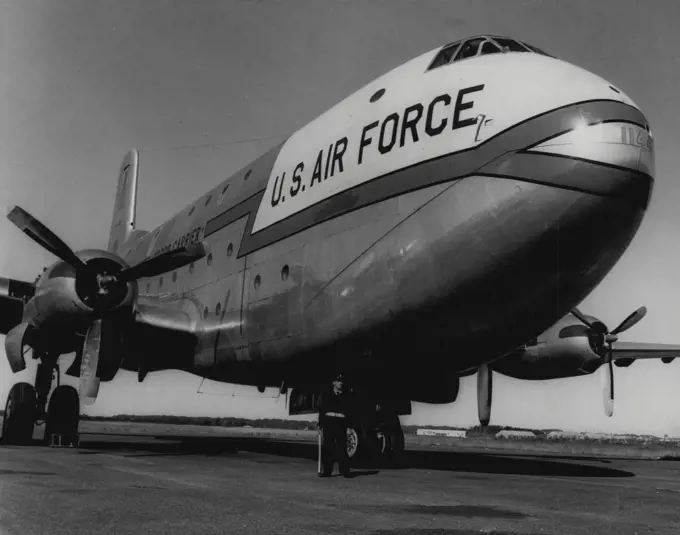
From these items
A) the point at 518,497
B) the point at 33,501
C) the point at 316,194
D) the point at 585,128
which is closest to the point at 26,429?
the point at 316,194

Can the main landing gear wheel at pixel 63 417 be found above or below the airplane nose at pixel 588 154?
below

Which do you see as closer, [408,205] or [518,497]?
[518,497]

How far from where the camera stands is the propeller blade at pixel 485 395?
1480cm

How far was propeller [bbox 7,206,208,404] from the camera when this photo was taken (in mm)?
13188

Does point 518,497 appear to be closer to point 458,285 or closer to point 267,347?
point 458,285

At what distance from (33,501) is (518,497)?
5181mm

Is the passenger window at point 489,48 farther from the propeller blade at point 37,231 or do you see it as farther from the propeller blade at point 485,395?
the propeller blade at point 37,231

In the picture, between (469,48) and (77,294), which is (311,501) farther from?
(77,294)

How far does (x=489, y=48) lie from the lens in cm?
989

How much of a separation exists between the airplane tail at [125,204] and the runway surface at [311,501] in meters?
15.1

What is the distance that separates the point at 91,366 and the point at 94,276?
1.71m

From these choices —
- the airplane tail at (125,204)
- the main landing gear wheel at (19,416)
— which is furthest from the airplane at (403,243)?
the airplane tail at (125,204)

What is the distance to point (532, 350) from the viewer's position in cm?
1608

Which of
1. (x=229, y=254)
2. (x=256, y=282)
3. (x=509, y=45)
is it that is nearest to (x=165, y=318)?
(x=229, y=254)
